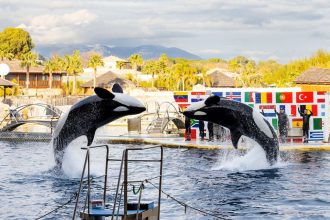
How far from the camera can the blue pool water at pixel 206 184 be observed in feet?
69.2

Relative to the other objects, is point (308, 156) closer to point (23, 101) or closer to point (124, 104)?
point (124, 104)

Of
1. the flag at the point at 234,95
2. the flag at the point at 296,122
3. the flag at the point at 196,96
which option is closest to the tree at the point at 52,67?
the flag at the point at 196,96

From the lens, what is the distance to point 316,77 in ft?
251

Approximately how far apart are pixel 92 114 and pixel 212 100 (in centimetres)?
465

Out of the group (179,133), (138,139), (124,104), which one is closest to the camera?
(124,104)

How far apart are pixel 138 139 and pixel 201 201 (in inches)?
690

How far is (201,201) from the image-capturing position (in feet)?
74.3

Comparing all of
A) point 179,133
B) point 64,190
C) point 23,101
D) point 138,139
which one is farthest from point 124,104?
point 23,101

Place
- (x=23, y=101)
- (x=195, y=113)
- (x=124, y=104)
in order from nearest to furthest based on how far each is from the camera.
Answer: (x=124, y=104)
(x=195, y=113)
(x=23, y=101)

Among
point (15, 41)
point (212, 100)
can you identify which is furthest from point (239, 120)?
point (15, 41)

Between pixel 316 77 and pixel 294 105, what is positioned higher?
pixel 316 77

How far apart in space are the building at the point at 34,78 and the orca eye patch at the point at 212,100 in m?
74.0

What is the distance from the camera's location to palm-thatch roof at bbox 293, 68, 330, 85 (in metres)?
74.4

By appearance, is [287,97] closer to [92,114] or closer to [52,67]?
[92,114]
